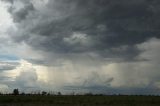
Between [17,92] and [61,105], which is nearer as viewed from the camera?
[61,105]

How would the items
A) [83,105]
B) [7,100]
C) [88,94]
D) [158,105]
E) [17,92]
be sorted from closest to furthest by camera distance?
[83,105] < [158,105] < [7,100] < [88,94] < [17,92]

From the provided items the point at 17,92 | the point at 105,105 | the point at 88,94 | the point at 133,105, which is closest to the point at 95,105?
the point at 105,105

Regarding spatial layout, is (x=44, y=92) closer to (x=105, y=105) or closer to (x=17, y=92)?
(x=17, y=92)

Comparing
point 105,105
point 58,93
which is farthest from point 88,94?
→ point 105,105

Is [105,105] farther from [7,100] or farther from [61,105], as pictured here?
[7,100]

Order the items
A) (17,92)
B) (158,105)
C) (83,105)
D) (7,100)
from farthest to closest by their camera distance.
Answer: (17,92) → (7,100) → (158,105) → (83,105)

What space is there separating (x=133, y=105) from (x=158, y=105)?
5633 mm

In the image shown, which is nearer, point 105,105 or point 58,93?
point 105,105

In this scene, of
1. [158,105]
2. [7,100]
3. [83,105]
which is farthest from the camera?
[7,100]

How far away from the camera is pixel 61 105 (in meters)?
64.1

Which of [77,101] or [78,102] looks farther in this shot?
[77,101]

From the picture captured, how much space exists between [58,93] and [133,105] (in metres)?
40.5

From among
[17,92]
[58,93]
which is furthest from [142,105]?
[17,92]

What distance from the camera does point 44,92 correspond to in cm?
10156
